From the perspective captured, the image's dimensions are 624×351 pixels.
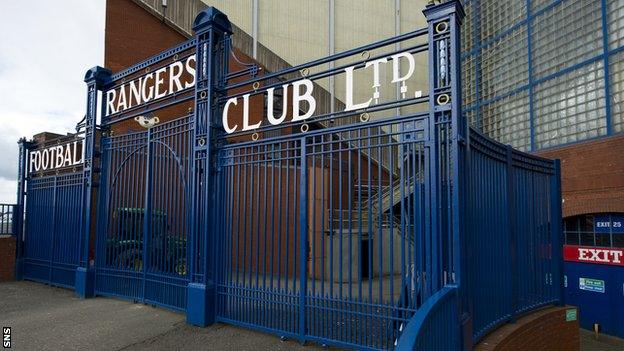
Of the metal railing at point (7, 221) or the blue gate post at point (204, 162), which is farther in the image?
the metal railing at point (7, 221)

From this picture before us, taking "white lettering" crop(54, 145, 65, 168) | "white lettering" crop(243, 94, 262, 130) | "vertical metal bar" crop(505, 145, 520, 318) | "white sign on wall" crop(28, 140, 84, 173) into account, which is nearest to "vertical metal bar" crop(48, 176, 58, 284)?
"white lettering" crop(54, 145, 65, 168)

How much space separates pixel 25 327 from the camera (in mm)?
6824

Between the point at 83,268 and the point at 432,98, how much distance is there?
747 cm

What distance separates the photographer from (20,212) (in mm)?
11852

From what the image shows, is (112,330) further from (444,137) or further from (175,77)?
(444,137)

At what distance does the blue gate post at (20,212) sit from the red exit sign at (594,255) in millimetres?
14926

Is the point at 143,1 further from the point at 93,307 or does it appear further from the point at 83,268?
the point at 93,307

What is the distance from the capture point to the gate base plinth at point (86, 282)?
Result: 29.0 ft

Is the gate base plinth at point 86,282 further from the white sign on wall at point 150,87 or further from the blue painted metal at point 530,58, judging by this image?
the blue painted metal at point 530,58

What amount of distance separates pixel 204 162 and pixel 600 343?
11.4 metres

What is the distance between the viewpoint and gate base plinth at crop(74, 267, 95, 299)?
8.85 meters

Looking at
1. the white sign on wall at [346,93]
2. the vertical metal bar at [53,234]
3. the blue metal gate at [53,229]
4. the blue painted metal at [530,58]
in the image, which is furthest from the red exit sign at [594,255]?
the vertical metal bar at [53,234]

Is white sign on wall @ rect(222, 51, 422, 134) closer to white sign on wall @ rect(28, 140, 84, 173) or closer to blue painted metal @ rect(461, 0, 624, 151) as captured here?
white sign on wall @ rect(28, 140, 84, 173)

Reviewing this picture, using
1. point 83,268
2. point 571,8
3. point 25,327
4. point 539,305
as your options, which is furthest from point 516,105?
point 25,327
